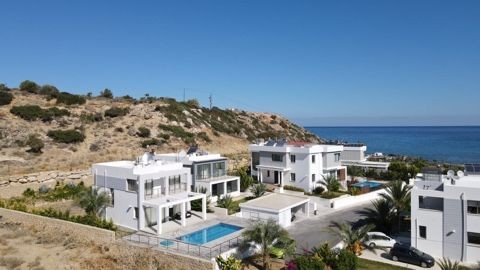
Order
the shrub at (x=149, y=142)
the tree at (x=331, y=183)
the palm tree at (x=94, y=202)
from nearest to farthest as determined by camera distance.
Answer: the palm tree at (x=94, y=202), the tree at (x=331, y=183), the shrub at (x=149, y=142)

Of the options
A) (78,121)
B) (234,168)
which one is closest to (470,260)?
(234,168)

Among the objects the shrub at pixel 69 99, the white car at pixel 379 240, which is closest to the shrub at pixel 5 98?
the shrub at pixel 69 99

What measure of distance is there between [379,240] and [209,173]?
61.3 feet

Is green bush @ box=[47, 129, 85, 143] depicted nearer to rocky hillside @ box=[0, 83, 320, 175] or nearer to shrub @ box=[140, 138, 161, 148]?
rocky hillside @ box=[0, 83, 320, 175]

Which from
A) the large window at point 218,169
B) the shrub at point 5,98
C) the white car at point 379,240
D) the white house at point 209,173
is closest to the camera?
the white car at point 379,240

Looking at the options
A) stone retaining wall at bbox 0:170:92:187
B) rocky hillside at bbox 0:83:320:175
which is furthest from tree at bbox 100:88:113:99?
stone retaining wall at bbox 0:170:92:187

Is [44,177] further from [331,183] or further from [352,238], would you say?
[352,238]

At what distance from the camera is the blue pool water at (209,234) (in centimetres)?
2661

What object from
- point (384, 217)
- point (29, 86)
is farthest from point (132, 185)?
point (29, 86)

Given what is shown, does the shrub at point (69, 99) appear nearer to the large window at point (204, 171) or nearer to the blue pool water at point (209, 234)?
the large window at point (204, 171)

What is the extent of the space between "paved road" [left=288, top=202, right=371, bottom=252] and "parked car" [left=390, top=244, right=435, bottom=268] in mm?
4101

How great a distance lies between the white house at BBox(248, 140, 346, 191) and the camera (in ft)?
143

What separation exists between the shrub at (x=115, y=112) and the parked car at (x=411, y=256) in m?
56.7

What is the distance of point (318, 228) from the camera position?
1196 inches
